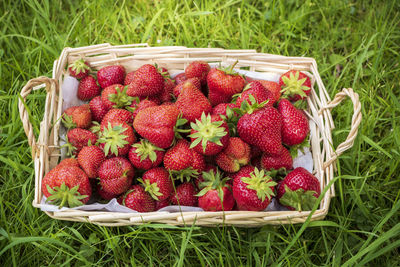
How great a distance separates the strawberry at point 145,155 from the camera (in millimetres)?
1463

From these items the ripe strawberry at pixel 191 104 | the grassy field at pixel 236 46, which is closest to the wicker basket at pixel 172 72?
the grassy field at pixel 236 46

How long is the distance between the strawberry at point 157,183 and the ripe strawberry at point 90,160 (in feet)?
0.73

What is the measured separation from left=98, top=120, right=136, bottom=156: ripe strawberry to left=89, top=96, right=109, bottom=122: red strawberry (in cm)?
26

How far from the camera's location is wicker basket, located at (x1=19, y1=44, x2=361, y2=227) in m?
1.37

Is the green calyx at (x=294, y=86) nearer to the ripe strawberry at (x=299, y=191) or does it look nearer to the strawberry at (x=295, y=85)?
the strawberry at (x=295, y=85)

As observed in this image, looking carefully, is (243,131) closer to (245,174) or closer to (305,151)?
(245,174)

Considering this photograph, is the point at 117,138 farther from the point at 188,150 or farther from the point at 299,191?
the point at 299,191

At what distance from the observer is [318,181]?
153 centimetres

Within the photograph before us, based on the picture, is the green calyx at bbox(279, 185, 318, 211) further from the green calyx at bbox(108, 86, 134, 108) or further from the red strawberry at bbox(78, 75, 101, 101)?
the red strawberry at bbox(78, 75, 101, 101)

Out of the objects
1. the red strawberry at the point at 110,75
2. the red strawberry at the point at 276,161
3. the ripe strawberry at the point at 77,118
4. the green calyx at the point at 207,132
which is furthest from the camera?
the red strawberry at the point at 110,75

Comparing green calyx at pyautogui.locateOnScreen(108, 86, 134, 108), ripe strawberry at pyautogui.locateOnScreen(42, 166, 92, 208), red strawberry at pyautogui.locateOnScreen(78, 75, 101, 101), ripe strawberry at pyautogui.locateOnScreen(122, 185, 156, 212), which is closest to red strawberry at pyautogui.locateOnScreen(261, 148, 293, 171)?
ripe strawberry at pyautogui.locateOnScreen(122, 185, 156, 212)

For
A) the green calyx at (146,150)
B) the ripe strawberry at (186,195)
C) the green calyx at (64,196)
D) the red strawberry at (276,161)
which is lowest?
the ripe strawberry at (186,195)

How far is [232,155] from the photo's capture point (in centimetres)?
150

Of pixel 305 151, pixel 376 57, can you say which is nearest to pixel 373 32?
pixel 376 57
